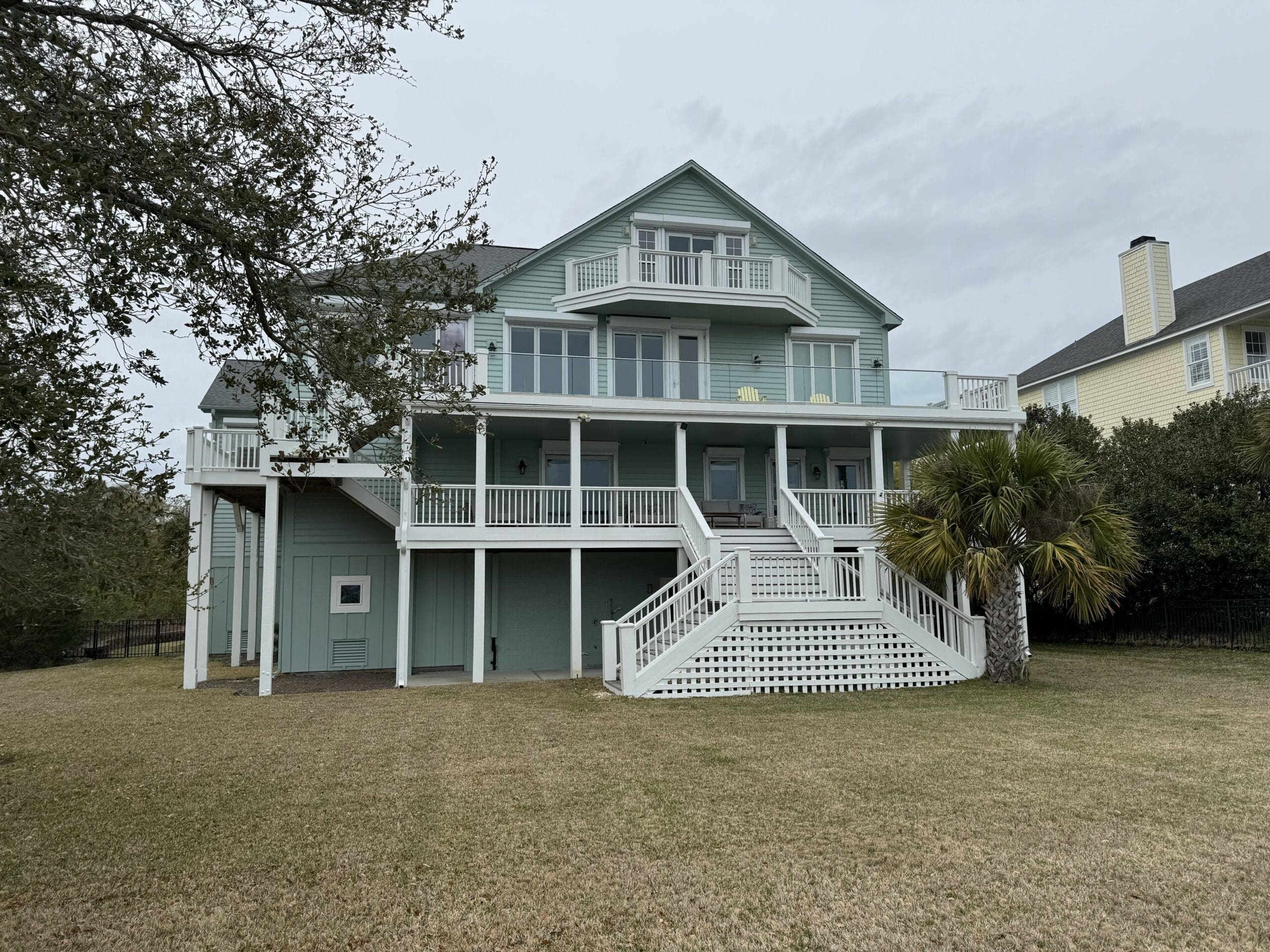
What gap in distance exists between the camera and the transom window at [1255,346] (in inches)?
937

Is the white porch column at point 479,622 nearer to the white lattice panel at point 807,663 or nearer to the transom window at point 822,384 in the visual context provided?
the white lattice panel at point 807,663

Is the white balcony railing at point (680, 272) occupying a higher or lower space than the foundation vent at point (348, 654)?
higher

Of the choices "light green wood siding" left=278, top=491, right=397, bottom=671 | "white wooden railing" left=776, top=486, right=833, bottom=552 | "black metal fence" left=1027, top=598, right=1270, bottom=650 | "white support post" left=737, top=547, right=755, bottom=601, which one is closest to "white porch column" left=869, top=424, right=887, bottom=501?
"white wooden railing" left=776, top=486, right=833, bottom=552

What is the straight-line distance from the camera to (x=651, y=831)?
586cm

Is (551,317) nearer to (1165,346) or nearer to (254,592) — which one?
(254,592)

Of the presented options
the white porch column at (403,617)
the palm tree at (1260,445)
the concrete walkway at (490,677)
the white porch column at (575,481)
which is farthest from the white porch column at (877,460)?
the white porch column at (403,617)

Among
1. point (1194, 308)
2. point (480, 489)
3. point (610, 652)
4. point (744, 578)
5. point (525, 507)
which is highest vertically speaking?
point (1194, 308)

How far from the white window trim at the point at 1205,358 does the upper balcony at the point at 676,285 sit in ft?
43.9

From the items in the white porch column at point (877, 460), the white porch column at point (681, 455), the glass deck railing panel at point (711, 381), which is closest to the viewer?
the white porch column at point (681, 455)

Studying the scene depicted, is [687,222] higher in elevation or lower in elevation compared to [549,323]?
higher

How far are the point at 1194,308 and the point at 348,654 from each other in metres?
25.8

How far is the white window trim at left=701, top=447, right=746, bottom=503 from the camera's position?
19.8 m

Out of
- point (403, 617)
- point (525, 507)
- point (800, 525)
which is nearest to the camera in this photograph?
point (403, 617)

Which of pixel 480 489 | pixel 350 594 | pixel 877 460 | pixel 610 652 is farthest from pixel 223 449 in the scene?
pixel 877 460
